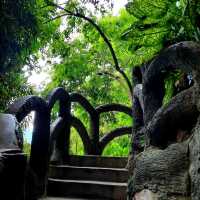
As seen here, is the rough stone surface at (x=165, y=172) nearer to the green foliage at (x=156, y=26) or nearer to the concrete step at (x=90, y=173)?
the green foliage at (x=156, y=26)

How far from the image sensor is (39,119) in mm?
4488

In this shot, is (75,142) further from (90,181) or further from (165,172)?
(165,172)

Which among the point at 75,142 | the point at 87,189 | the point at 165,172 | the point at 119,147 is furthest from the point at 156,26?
the point at 75,142

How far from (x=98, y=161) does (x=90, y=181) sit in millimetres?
1212

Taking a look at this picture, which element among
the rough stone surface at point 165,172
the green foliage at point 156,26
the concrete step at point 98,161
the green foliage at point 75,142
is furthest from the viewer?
the green foliage at point 75,142

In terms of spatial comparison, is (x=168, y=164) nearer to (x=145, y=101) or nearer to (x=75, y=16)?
(x=145, y=101)

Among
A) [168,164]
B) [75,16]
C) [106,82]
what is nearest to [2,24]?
[168,164]

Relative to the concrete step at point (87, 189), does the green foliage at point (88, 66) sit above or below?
above

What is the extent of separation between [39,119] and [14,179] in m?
2.39

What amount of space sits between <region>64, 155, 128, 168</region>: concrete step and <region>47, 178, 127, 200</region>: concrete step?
1.29 m

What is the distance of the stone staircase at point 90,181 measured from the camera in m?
4.47

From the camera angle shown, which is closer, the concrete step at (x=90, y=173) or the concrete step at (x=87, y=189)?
the concrete step at (x=87, y=189)

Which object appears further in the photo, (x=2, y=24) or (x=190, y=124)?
(x=2, y=24)

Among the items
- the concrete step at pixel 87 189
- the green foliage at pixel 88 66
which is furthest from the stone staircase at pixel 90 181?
the green foliage at pixel 88 66
